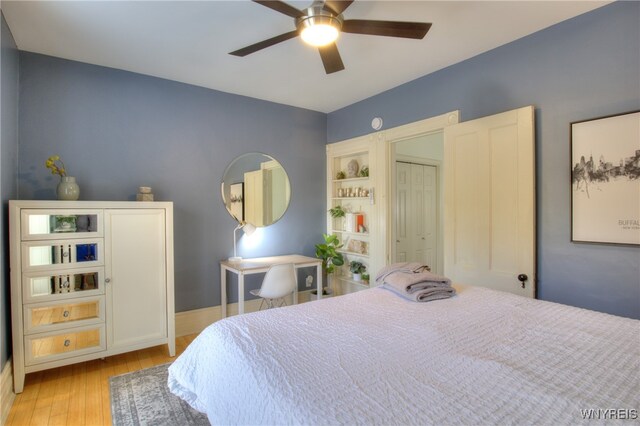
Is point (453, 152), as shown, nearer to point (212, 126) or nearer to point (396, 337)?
point (396, 337)

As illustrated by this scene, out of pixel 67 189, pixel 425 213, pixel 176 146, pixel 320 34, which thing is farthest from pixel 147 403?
pixel 425 213

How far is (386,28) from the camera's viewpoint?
1852mm

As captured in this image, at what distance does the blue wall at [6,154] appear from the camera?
2.21m

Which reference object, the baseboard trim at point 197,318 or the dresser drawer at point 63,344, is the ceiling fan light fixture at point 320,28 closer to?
the dresser drawer at point 63,344

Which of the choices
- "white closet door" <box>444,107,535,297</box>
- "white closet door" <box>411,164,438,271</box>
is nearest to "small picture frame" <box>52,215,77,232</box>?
"white closet door" <box>444,107,535,297</box>

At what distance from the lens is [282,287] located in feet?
10.8

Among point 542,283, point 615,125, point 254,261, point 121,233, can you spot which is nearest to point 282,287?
point 254,261

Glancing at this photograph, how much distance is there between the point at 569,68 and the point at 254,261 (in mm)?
3240

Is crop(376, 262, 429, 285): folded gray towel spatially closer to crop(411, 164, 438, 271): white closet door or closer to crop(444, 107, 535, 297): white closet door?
crop(444, 107, 535, 297): white closet door

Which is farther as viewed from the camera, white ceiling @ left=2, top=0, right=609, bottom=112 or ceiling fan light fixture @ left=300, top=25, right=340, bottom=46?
white ceiling @ left=2, top=0, right=609, bottom=112

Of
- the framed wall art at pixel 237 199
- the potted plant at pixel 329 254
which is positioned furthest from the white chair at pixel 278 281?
the framed wall art at pixel 237 199

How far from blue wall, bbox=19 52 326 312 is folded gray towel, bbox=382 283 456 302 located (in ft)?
7.60

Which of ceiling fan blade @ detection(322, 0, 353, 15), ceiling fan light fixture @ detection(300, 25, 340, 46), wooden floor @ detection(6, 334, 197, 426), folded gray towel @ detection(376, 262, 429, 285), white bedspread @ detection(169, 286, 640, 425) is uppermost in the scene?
ceiling fan blade @ detection(322, 0, 353, 15)

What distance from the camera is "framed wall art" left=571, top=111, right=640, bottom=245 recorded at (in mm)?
1986
